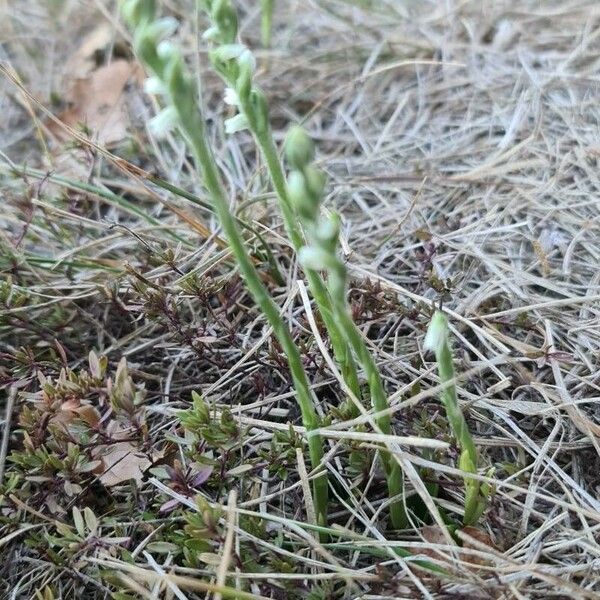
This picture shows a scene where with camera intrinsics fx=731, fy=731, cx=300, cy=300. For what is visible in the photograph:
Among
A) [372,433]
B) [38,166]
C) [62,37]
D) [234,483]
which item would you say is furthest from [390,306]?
[62,37]

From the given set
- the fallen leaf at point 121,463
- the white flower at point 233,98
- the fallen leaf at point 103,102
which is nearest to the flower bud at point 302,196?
the white flower at point 233,98

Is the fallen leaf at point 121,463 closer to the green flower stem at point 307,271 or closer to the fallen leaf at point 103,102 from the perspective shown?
the green flower stem at point 307,271

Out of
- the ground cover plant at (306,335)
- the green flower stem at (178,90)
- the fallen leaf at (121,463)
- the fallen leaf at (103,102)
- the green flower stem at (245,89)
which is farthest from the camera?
the fallen leaf at (103,102)

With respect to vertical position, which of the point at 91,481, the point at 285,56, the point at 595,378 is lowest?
the point at 91,481

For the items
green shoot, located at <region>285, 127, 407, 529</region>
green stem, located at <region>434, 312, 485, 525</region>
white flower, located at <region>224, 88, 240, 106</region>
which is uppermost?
white flower, located at <region>224, 88, 240, 106</region>

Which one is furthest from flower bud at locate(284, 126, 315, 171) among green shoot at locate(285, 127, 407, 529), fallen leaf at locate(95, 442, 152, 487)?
fallen leaf at locate(95, 442, 152, 487)

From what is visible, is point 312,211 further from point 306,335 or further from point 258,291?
point 306,335

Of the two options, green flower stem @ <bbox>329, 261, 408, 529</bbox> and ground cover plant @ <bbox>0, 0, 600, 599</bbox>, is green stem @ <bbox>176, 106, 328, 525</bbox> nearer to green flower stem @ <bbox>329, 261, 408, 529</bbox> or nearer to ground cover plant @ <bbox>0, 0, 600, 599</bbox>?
ground cover plant @ <bbox>0, 0, 600, 599</bbox>

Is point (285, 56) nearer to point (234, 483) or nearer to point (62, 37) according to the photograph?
point (62, 37)
